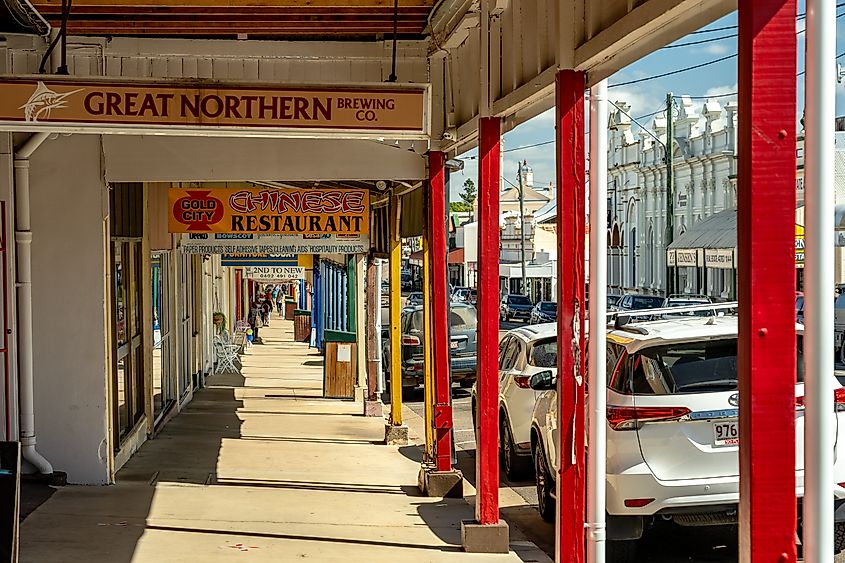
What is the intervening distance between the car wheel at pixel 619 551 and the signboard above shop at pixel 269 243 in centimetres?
914

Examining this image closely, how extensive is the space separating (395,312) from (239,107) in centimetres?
895

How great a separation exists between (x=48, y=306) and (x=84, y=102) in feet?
15.8

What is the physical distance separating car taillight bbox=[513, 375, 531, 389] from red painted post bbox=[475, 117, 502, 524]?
2.96 metres

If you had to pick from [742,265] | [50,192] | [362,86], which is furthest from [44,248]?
[742,265]

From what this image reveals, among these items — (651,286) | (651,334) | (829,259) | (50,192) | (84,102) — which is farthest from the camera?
(651,286)

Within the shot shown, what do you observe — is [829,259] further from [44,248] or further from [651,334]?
[44,248]

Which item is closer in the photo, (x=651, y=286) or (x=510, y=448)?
(x=510, y=448)

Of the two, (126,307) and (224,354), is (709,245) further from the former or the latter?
(126,307)

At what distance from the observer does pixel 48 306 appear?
10.9m

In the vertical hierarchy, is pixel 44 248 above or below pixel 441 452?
above

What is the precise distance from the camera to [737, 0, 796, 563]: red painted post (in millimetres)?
3736

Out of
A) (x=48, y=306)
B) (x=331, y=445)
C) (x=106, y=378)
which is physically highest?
(x=48, y=306)

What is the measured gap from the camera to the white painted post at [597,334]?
6660 mm

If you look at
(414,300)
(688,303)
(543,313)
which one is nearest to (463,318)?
(688,303)
